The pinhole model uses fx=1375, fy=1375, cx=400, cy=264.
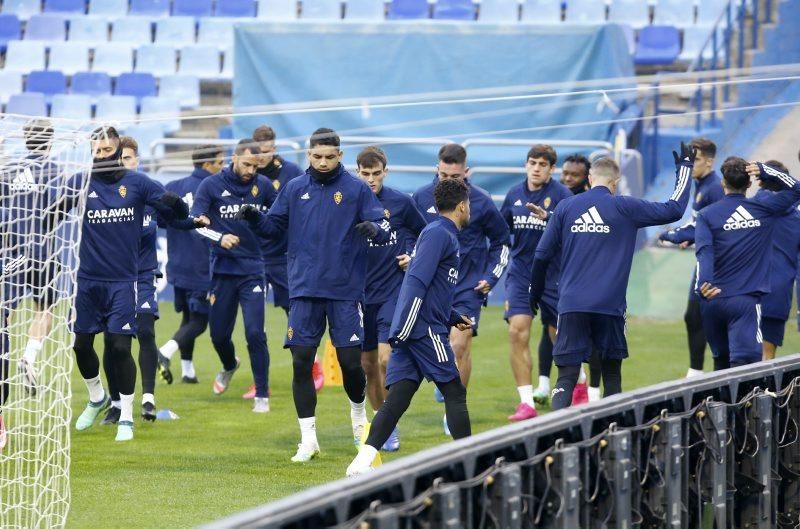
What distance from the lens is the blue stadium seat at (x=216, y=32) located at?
22391 mm

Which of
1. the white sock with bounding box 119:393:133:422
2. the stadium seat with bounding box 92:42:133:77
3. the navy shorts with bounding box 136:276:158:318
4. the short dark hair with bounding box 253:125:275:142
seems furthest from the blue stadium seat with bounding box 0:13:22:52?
the white sock with bounding box 119:393:133:422

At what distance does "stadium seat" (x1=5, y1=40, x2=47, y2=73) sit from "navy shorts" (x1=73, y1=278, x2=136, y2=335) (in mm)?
13966

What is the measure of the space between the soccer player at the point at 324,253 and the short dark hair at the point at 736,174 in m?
2.46

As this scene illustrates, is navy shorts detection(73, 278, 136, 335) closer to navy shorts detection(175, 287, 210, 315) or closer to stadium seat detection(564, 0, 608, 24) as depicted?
navy shorts detection(175, 287, 210, 315)

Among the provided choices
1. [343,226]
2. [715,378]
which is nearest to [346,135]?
[343,226]

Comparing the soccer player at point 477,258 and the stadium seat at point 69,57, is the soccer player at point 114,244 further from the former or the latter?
the stadium seat at point 69,57

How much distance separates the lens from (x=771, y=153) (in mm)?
16859

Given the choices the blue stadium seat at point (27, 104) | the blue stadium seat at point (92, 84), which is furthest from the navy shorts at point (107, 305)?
the blue stadium seat at point (92, 84)

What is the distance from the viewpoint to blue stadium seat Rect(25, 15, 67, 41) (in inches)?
891

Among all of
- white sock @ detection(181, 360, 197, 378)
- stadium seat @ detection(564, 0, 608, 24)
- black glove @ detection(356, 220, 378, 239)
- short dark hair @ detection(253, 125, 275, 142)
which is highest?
stadium seat @ detection(564, 0, 608, 24)

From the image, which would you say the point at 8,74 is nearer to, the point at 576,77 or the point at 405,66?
the point at 405,66

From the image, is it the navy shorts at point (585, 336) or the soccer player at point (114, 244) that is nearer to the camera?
the navy shorts at point (585, 336)

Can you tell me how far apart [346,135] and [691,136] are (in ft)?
16.5

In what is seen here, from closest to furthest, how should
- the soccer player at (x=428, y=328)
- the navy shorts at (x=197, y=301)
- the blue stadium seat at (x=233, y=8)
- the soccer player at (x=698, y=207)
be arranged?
the soccer player at (x=428, y=328), the soccer player at (x=698, y=207), the navy shorts at (x=197, y=301), the blue stadium seat at (x=233, y=8)
